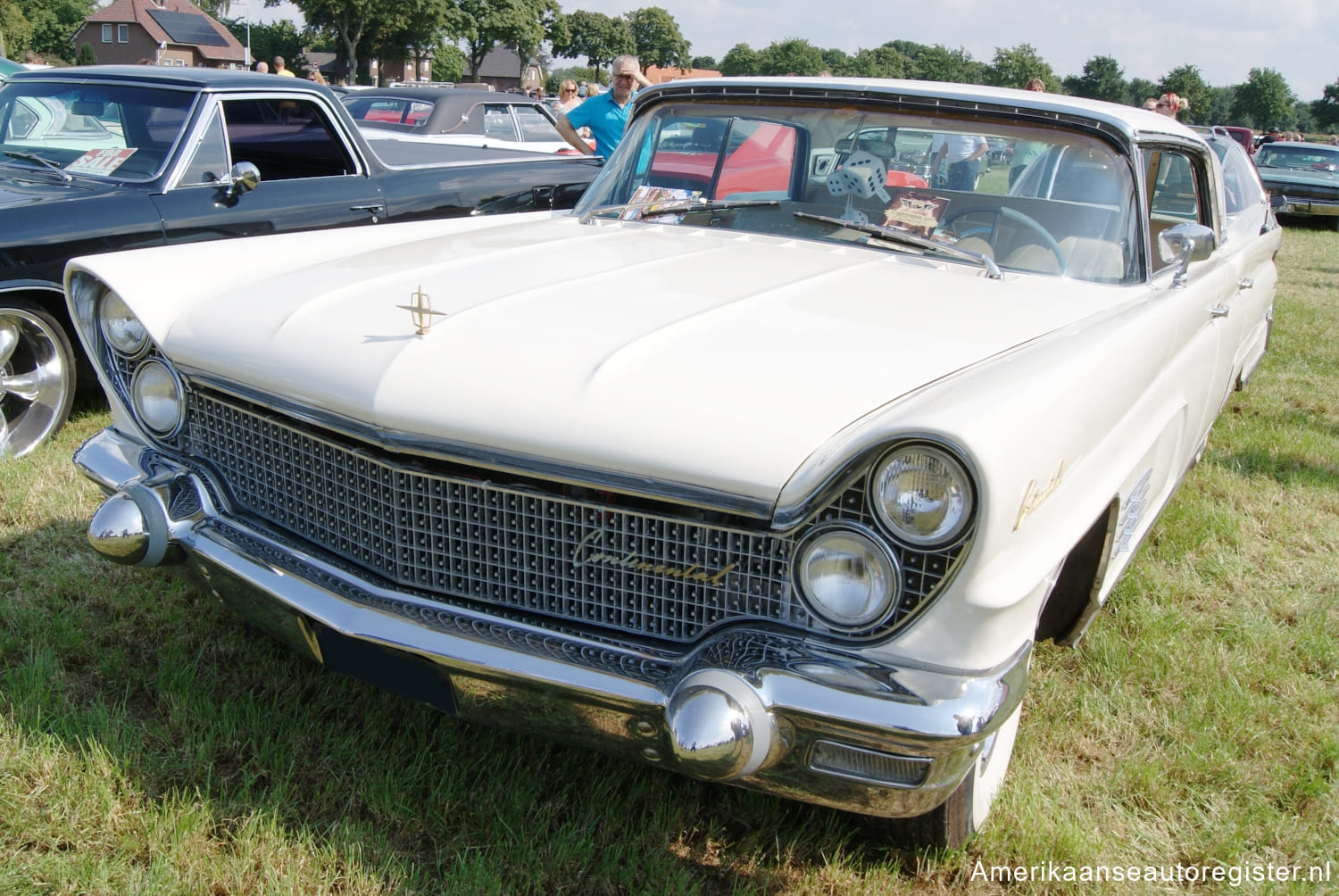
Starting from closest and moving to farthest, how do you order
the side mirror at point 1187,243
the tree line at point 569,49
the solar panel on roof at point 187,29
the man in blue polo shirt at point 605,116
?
the side mirror at point 1187,243, the man in blue polo shirt at point 605,116, the tree line at point 569,49, the solar panel on roof at point 187,29

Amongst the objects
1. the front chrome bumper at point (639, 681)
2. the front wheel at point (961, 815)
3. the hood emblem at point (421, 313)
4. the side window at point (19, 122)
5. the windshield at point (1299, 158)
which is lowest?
the front wheel at point (961, 815)

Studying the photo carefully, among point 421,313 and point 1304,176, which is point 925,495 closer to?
point 421,313

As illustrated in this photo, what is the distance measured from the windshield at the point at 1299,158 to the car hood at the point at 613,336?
50.3 feet

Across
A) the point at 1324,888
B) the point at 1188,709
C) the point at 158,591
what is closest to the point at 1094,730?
the point at 1188,709

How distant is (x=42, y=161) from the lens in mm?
4336

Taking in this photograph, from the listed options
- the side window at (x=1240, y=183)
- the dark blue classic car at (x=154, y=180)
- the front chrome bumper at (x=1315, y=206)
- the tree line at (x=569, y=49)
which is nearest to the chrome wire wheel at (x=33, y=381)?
the dark blue classic car at (x=154, y=180)

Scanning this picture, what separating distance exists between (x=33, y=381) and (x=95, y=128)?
133 cm

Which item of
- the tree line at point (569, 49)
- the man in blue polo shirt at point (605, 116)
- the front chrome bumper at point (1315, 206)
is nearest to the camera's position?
the man in blue polo shirt at point (605, 116)

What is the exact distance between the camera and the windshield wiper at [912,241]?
247 cm

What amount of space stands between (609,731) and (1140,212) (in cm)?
189

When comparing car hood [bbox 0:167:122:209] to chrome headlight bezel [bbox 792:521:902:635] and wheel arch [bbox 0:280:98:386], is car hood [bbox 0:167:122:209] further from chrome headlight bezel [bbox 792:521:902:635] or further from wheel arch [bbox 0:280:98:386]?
chrome headlight bezel [bbox 792:521:902:635]

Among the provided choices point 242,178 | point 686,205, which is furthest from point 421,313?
point 242,178

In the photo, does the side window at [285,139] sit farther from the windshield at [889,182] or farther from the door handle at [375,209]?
the windshield at [889,182]

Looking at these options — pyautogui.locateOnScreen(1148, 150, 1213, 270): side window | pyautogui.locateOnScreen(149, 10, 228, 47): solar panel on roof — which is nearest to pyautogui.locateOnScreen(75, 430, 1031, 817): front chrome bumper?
pyautogui.locateOnScreen(1148, 150, 1213, 270): side window
